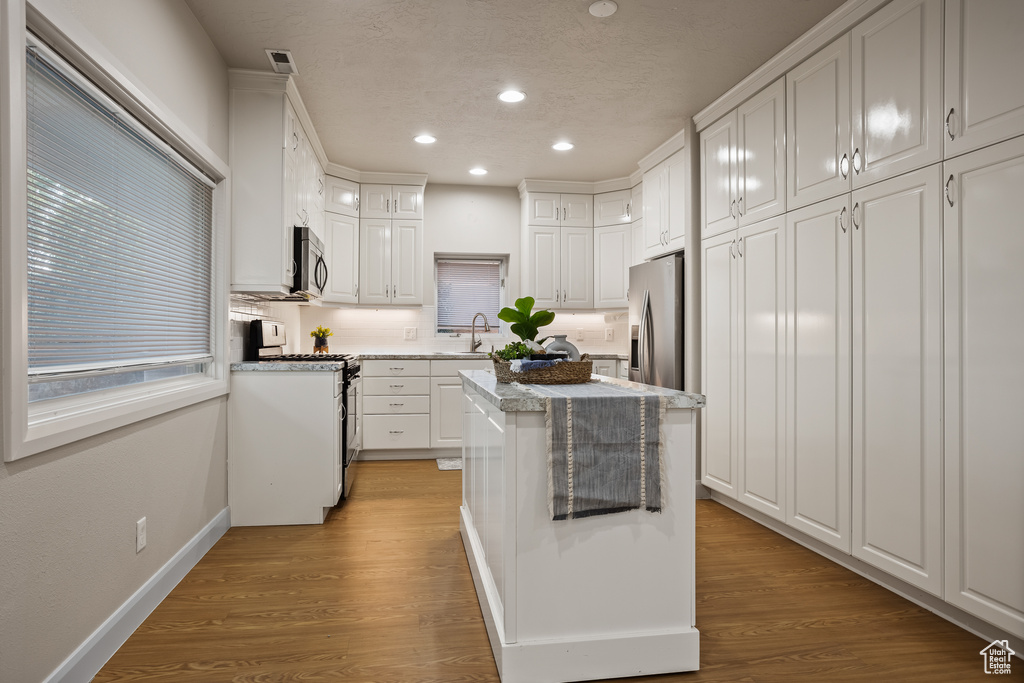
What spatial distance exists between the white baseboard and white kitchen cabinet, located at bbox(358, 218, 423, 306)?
273cm

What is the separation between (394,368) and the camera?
478 cm

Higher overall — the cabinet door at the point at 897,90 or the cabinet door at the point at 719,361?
the cabinet door at the point at 897,90

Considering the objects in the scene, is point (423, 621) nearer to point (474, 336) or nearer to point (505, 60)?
point (505, 60)

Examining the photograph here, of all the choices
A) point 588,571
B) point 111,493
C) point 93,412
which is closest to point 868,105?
point 588,571

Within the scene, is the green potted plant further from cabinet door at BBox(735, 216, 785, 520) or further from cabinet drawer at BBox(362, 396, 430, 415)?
cabinet door at BBox(735, 216, 785, 520)

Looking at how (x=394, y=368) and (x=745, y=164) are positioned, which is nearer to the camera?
(x=745, y=164)

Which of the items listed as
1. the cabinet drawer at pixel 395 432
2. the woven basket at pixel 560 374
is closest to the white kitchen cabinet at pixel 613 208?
the cabinet drawer at pixel 395 432

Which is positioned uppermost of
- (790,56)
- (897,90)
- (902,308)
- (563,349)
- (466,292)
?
(790,56)

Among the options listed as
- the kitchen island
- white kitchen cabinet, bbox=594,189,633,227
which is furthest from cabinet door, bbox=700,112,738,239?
the kitchen island

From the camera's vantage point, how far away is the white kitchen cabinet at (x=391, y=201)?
511cm

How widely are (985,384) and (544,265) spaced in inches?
150

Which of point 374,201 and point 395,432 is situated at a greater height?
point 374,201

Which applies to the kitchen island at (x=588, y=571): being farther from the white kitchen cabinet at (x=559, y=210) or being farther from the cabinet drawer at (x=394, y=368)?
the white kitchen cabinet at (x=559, y=210)

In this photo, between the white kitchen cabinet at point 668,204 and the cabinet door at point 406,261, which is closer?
the white kitchen cabinet at point 668,204
